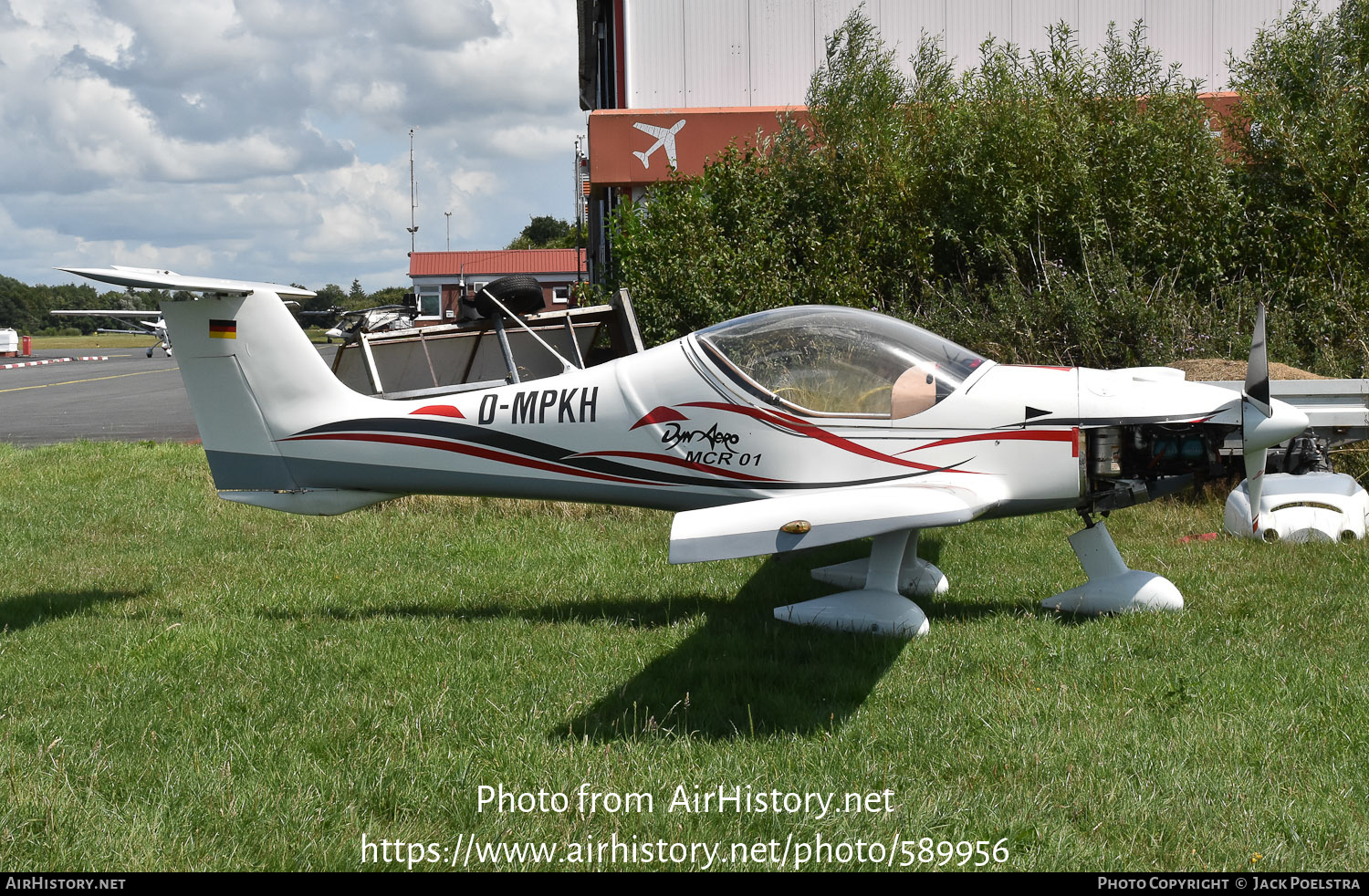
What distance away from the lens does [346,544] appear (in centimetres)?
796

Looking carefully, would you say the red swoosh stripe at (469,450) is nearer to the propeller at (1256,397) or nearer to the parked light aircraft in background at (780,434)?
the parked light aircraft in background at (780,434)

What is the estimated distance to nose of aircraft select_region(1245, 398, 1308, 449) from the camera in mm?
5094

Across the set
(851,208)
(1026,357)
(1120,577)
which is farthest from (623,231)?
(1120,577)

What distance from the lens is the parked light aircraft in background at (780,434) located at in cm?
519

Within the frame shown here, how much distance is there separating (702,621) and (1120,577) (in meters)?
2.45

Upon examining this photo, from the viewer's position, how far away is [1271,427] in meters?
5.11

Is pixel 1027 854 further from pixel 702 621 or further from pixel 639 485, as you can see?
pixel 639 485

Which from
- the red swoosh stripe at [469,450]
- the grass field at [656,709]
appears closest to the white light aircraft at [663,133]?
the grass field at [656,709]

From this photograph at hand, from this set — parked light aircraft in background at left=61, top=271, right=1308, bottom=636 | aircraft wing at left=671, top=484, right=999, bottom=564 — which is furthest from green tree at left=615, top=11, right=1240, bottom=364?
aircraft wing at left=671, top=484, right=999, bottom=564

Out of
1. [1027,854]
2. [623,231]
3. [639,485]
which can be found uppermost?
[623,231]

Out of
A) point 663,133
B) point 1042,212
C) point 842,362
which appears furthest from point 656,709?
point 663,133

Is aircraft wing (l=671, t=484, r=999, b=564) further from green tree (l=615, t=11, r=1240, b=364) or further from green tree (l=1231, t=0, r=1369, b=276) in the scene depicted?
green tree (l=1231, t=0, r=1369, b=276)

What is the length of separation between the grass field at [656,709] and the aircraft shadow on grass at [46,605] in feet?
0.12

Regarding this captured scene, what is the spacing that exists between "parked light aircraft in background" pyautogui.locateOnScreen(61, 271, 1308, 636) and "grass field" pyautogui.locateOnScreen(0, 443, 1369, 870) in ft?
2.04
